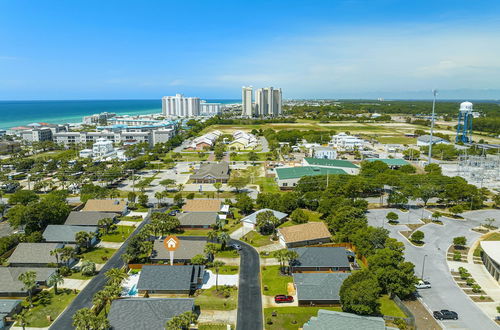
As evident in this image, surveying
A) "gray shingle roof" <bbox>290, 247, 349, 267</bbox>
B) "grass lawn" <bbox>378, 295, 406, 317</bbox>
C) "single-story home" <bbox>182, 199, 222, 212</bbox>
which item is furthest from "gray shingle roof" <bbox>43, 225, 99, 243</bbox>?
"grass lawn" <bbox>378, 295, 406, 317</bbox>

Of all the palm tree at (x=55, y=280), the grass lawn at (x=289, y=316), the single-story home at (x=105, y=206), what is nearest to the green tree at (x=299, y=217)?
the grass lawn at (x=289, y=316)

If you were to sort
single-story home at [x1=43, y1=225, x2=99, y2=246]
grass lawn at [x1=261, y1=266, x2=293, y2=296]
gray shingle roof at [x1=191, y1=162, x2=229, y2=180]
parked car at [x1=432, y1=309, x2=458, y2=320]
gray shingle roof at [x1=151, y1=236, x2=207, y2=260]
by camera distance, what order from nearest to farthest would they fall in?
1. parked car at [x1=432, y1=309, x2=458, y2=320]
2. grass lawn at [x1=261, y1=266, x2=293, y2=296]
3. gray shingle roof at [x1=151, y1=236, x2=207, y2=260]
4. single-story home at [x1=43, y1=225, x2=99, y2=246]
5. gray shingle roof at [x1=191, y1=162, x2=229, y2=180]

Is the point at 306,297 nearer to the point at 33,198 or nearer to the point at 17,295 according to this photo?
the point at 17,295

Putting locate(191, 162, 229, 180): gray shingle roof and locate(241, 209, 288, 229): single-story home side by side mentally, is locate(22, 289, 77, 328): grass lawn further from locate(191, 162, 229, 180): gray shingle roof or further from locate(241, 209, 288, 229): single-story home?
locate(191, 162, 229, 180): gray shingle roof

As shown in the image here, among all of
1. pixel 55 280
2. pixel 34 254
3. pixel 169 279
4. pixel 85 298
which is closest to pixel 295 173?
pixel 169 279

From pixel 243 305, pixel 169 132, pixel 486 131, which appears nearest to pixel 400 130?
pixel 486 131

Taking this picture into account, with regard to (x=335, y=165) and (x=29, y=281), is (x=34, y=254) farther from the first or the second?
(x=335, y=165)
